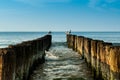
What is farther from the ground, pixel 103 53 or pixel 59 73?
pixel 103 53

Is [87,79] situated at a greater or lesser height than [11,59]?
lesser

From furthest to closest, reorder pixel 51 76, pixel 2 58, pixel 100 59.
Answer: pixel 51 76
pixel 100 59
pixel 2 58

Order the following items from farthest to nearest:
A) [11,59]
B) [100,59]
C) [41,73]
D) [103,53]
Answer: [41,73] < [100,59] < [103,53] < [11,59]

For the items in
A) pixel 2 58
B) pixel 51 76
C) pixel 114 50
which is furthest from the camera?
pixel 51 76

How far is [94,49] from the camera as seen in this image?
15055 mm

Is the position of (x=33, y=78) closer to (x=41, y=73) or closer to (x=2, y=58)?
(x=41, y=73)

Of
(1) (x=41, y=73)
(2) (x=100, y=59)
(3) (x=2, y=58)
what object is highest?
(3) (x=2, y=58)

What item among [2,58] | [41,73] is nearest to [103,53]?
[41,73]

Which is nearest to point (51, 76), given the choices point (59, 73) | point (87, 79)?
point (59, 73)

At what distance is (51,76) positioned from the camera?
47.3 ft

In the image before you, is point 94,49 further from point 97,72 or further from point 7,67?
point 7,67

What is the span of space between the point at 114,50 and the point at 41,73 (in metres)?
6.65

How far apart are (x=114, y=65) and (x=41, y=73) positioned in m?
6.50

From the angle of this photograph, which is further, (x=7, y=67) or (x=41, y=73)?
(x=41, y=73)
